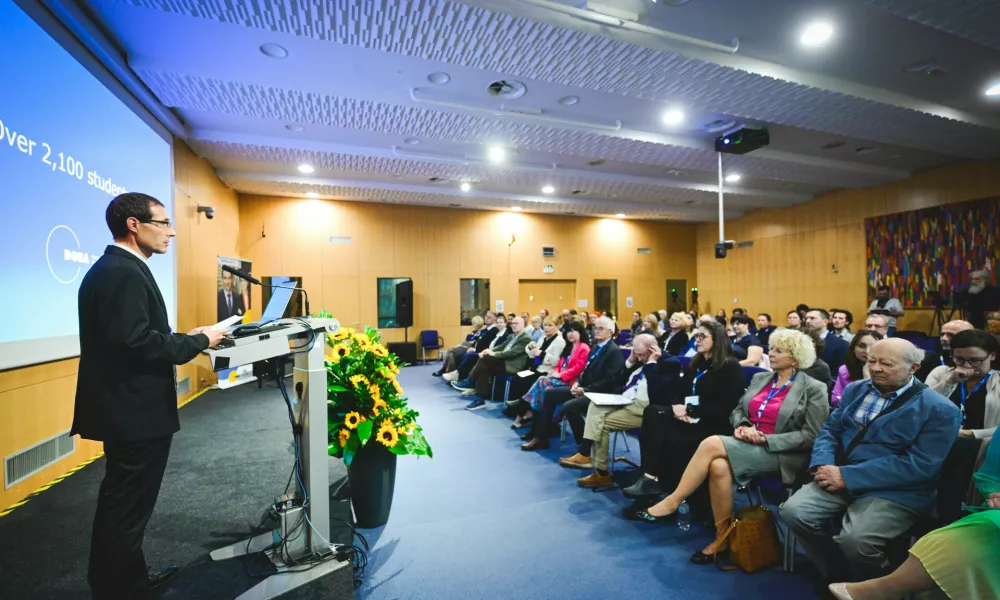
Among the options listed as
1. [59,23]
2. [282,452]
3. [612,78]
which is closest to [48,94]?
[59,23]

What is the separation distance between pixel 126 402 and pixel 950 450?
336cm

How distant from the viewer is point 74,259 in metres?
3.34

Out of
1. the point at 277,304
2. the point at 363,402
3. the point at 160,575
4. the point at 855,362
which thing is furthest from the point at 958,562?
the point at 160,575

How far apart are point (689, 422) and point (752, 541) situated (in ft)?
2.76

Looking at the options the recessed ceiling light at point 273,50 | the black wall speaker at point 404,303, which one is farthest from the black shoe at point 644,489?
the black wall speaker at point 404,303

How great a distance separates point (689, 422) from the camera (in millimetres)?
3082

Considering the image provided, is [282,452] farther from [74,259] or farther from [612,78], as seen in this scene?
[612,78]

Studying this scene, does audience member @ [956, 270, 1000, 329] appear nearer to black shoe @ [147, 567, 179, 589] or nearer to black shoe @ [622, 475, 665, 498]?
black shoe @ [622, 475, 665, 498]

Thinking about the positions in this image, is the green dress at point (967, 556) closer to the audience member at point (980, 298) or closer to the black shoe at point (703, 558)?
the black shoe at point (703, 558)

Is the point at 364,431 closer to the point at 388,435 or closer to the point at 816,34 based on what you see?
the point at 388,435

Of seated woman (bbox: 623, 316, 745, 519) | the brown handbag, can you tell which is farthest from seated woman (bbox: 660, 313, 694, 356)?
the brown handbag

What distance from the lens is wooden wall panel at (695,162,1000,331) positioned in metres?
8.20

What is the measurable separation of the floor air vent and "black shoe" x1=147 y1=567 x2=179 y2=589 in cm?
143

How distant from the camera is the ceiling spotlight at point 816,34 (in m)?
3.71
